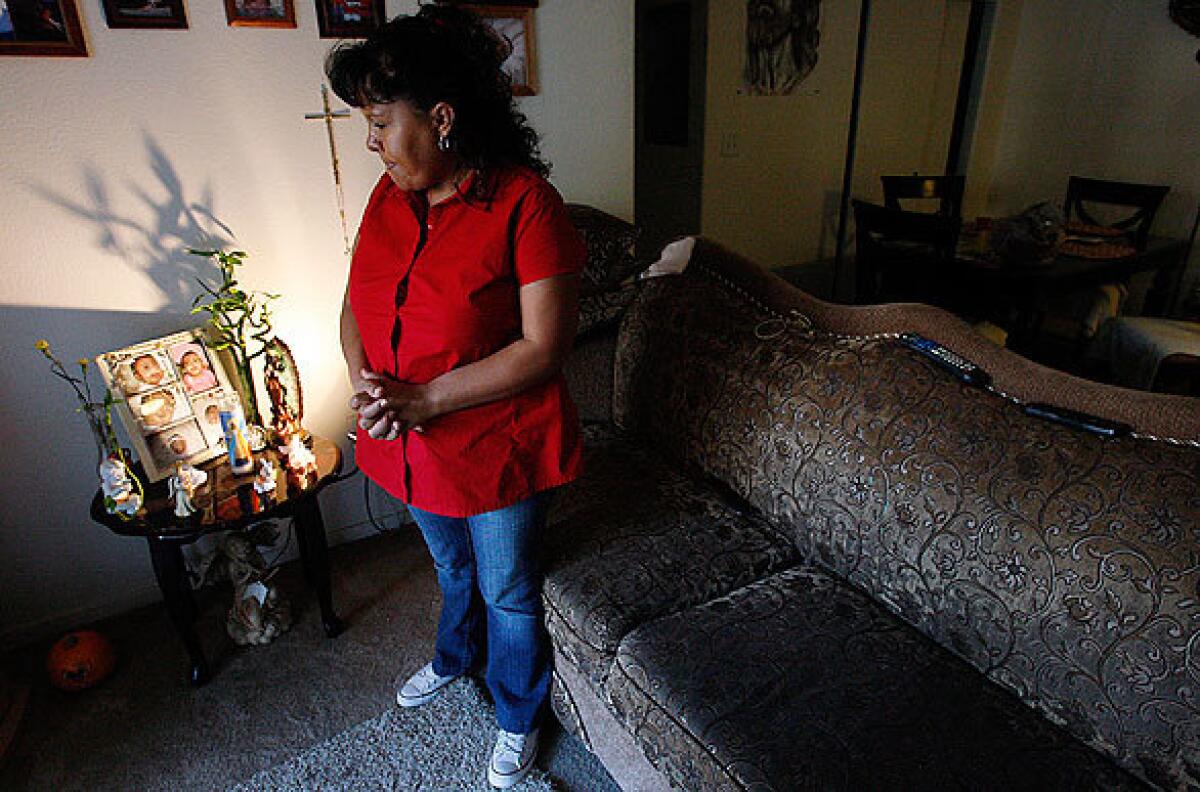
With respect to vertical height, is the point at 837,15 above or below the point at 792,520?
above

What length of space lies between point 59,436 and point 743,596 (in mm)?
1654

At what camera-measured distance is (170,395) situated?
5.53 feet

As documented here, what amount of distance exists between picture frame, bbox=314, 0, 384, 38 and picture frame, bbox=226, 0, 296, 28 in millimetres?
68

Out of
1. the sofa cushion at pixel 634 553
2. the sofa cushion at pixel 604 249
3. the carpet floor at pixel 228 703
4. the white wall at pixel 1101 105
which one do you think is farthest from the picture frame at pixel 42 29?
the white wall at pixel 1101 105

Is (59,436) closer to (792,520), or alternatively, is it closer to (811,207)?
(792,520)

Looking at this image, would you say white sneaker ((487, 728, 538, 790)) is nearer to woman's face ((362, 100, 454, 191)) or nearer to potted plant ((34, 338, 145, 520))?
potted plant ((34, 338, 145, 520))

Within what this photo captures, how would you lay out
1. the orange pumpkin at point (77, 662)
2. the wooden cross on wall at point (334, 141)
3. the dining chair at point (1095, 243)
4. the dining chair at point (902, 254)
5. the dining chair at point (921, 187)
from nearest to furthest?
the orange pumpkin at point (77, 662), the wooden cross on wall at point (334, 141), the dining chair at point (902, 254), the dining chair at point (1095, 243), the dining chair at point (921, 187)

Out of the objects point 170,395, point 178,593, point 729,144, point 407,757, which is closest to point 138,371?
point 170,395

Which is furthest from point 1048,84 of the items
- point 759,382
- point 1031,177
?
point 759,382

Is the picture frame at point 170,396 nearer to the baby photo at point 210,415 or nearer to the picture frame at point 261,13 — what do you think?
the baby photo at point 210,415

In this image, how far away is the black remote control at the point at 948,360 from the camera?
52.7 inches

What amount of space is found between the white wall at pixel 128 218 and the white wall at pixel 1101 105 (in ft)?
11.8

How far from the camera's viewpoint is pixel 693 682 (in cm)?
117

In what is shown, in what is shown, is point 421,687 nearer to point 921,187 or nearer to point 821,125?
point 921,187
